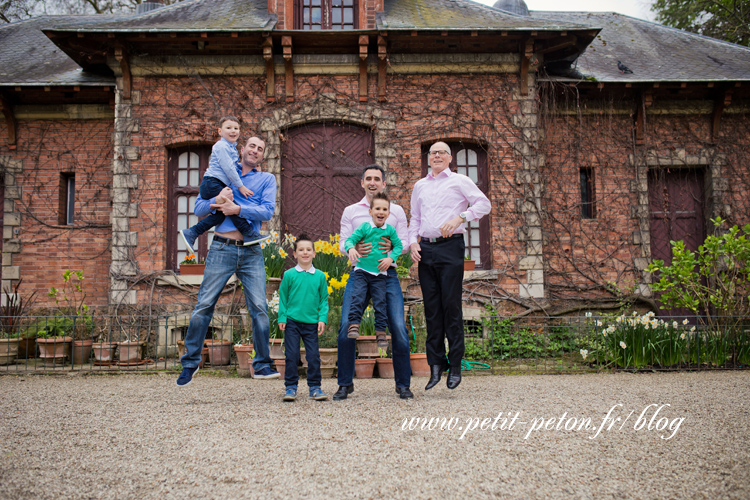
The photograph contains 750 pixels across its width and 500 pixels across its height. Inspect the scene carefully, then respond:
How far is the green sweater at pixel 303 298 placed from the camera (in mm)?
3898

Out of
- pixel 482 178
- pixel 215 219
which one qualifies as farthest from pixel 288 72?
pixel 215 219

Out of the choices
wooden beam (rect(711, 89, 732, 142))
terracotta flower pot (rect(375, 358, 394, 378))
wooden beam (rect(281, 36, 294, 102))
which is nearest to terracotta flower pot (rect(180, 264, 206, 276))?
wooden beam (rect(281, 36, 294, 102))

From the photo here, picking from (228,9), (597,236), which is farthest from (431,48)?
(597,236)

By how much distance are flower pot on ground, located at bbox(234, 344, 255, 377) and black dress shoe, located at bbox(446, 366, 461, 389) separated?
2.47 meters

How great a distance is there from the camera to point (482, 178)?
8.45m

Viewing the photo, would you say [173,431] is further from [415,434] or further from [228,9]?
[228,9]

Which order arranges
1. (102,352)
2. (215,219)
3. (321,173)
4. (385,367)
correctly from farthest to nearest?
(321,173)
(102,352)
(385,367)
(215,219)

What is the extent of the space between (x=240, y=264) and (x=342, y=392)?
4.13ft

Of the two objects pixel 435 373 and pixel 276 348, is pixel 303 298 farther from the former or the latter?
pixel 276 348

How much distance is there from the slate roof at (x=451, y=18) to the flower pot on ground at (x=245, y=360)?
16.2 feet

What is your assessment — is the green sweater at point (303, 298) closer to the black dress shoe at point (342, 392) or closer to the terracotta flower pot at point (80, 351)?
the black dress shoe at point (342, 392)

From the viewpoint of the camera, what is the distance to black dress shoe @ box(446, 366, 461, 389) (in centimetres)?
393

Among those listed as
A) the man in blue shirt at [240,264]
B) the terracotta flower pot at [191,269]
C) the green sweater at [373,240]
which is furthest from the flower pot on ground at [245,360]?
the terracotta flower pot at [191,269]

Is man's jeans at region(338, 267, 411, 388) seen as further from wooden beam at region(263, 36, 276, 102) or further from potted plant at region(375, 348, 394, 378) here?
wooden beam at region(263, 36, 276, 102)
